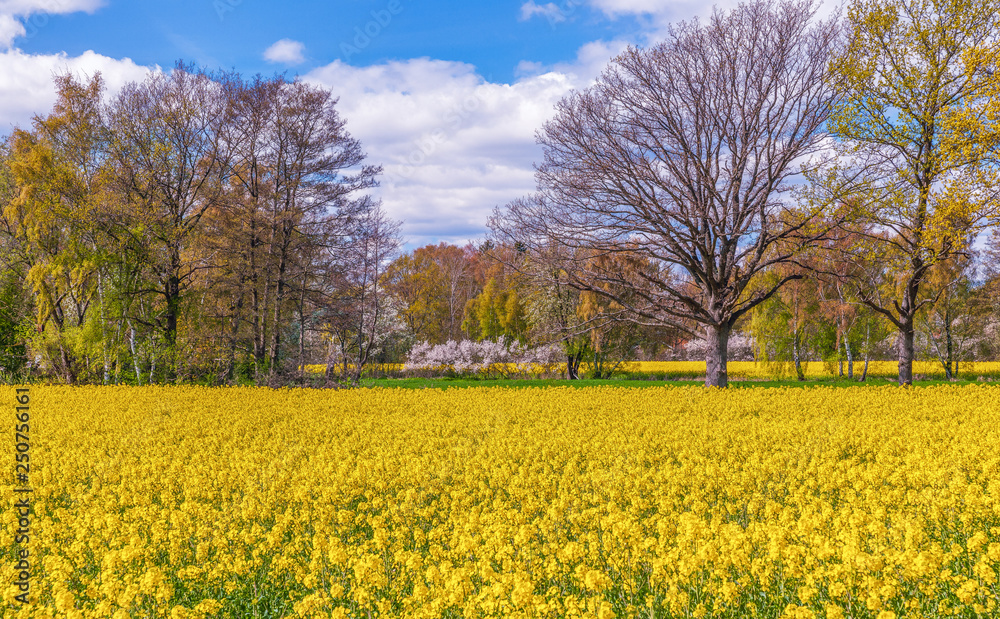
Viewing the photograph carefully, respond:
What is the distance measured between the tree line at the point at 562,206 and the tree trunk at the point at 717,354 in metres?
0.07

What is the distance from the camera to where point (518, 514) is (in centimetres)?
586

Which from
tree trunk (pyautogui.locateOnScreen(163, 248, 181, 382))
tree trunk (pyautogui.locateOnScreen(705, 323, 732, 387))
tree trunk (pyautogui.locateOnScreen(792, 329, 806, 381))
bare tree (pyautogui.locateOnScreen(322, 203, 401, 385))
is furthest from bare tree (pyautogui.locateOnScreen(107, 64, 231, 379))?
Answer: tree trunk (pyautogui.locateOnScreen(792, 329, 806, 381))

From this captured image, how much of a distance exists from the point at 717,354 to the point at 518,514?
15.5 metres

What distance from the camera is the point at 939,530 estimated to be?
5824mm

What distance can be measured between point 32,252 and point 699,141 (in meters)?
26.1

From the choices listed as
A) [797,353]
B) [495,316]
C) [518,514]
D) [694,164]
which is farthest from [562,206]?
[495,316]

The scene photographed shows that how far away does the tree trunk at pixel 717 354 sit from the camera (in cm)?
1920

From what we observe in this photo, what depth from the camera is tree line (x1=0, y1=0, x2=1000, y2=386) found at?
18.0m

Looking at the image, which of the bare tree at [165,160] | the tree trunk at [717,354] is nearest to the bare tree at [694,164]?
the tree trunk at [717,354]

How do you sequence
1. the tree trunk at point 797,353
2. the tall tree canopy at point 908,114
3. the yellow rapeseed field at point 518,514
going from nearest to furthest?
the yellow rapeseed field at point 518,514
the tall tree canopy at point 908,114
the tree trunk at point 797,353

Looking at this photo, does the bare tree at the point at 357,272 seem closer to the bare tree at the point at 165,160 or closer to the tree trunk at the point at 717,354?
the bare tree at the point at 165,160

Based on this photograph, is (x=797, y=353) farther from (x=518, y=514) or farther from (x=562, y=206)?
(x=518, y=514)

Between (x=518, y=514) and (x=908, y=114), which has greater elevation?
(x=908, y=114)

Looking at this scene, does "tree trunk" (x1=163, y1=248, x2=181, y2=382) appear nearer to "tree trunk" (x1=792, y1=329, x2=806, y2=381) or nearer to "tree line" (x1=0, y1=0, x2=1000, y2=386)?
"tree line" (x1=0, y1=0, x2=1000, y2=386)
